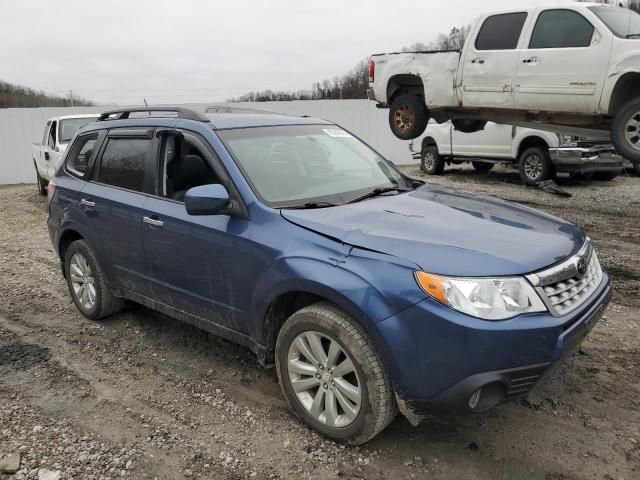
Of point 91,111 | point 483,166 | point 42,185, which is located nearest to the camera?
point 42,185

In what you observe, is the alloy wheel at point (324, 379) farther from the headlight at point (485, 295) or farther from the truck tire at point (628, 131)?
the truck tire at point (628, 131)

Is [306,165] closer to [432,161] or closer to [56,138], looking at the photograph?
[56,138]

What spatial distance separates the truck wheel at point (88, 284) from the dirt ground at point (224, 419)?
0.16 metres

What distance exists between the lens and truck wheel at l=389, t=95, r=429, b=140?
32.5 ft

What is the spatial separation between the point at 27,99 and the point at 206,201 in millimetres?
24776

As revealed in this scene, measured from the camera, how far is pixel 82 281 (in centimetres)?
490

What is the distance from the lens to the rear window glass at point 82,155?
4.73 metres

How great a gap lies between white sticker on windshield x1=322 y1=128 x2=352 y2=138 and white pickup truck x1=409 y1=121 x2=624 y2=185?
8107 millimetres

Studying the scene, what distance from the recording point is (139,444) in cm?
310

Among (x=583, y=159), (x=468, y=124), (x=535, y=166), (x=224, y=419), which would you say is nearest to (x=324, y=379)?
(x=224, y=419)

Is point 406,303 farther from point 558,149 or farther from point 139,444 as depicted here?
point 558,149

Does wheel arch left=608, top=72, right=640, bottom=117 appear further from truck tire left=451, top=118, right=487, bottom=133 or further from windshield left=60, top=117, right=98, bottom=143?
windshield left=60, top=117, right=98, bottom=143

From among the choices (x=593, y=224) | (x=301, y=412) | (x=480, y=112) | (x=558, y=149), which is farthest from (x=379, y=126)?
(x=301, y=412)

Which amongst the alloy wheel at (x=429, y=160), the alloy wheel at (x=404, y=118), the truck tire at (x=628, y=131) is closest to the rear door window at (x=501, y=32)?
the alloy wheel at (x=404, y=118)
